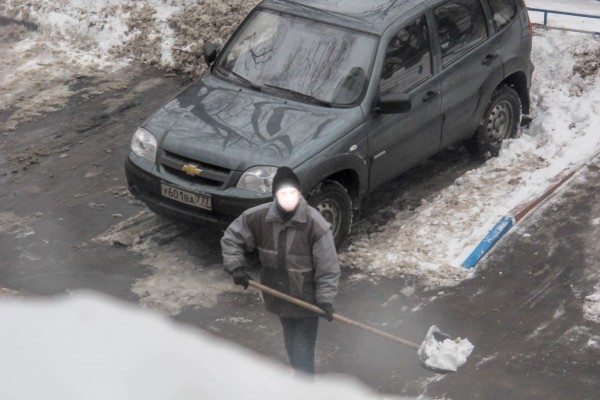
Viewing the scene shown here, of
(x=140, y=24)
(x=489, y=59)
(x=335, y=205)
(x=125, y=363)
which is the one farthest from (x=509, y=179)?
(x=140, y=24)

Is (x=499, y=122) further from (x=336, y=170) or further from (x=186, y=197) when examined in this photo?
(x=186, y=197)

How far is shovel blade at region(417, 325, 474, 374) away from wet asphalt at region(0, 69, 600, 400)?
11 cm

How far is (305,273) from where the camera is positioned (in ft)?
22.1

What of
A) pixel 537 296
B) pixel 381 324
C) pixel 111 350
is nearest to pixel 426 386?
pixel 381 324

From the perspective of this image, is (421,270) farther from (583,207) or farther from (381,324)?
(583,207)

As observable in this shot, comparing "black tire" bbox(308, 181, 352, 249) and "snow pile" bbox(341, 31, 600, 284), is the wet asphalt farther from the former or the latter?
"black tire" bbox(308, 181, 352, 249)

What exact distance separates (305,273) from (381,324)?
148cm

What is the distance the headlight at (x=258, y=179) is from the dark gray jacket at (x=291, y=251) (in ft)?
4.93

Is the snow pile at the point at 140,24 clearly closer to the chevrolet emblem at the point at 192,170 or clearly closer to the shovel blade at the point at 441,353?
the chevrolet emblem at the point at 192,170

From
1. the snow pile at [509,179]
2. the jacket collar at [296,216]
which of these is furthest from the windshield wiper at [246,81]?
the jacket collar at [296,216]

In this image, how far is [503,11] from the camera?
10422 millimetres

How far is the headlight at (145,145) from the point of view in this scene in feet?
28.9

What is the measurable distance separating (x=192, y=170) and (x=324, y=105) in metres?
1.21

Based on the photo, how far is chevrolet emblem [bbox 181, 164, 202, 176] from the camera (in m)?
8.46
